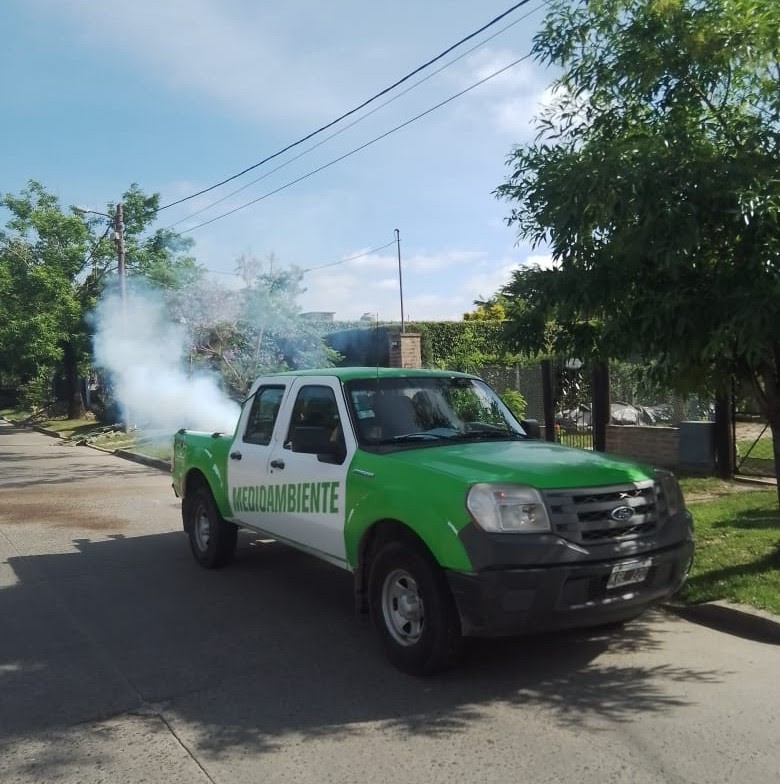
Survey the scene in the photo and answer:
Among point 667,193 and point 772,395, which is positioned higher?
point 667,193

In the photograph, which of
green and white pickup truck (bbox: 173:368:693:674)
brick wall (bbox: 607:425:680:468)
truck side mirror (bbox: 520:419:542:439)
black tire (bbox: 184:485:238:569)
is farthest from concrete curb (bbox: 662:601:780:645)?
brick wall (bbox: 607:425:680:468)

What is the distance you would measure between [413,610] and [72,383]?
3238 cm

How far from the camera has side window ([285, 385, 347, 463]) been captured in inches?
206

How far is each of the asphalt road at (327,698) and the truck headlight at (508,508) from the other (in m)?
0.93

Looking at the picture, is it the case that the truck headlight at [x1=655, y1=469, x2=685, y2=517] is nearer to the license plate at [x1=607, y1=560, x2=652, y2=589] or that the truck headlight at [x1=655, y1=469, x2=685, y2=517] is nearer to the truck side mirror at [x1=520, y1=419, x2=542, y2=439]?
the license plate at [x1=607, y1=560, x2=652, y2=589]

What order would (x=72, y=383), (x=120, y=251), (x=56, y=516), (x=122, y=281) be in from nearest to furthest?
(x=56, y=516)
(x=122, y=281)
(x=120, y=251)
(x=72, y=383)

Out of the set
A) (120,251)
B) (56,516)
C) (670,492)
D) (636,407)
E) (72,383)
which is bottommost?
(56,516)

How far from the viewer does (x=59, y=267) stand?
30141 millimetres

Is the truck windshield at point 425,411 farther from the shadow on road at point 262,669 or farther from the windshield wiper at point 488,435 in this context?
the shadow on road at point 262,669

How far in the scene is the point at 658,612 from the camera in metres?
Answer: 5.91

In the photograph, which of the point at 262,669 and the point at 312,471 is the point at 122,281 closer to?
the point at 312,471

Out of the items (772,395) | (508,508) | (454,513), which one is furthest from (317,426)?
(772,395)

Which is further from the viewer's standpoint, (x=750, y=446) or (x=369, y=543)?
(x=750, y=446)

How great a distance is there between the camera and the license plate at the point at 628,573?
4387mm
